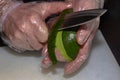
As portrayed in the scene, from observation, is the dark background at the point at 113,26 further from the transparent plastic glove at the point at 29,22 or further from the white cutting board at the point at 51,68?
the transparent plastic glove at the point at 29,22

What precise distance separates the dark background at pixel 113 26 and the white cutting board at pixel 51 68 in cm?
2

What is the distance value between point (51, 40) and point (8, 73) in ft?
0.80

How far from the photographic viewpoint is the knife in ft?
2.05

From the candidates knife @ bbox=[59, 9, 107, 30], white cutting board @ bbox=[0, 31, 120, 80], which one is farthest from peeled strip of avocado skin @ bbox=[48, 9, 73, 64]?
white cutting board @ bbox=[0, 31, 120, 80]

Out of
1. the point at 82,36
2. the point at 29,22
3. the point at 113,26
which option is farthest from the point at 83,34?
the point at 113,26

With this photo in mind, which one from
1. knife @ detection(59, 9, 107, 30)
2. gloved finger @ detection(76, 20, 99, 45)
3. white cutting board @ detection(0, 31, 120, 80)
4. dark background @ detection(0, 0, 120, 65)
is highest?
knife @ detection(59, 9, 107, 30)

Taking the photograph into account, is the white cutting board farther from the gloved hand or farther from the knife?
the knife

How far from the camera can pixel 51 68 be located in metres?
0.88

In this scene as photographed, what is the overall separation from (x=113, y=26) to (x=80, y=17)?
12.6 inches

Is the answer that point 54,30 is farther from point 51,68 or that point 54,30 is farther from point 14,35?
point 51,68

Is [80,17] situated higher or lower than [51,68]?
higher

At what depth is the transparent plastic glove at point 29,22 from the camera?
686 millimetres

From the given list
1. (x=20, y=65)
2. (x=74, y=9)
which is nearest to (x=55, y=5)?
(x=74, y=9)

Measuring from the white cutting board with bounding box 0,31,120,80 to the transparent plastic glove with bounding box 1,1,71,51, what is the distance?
138mm
